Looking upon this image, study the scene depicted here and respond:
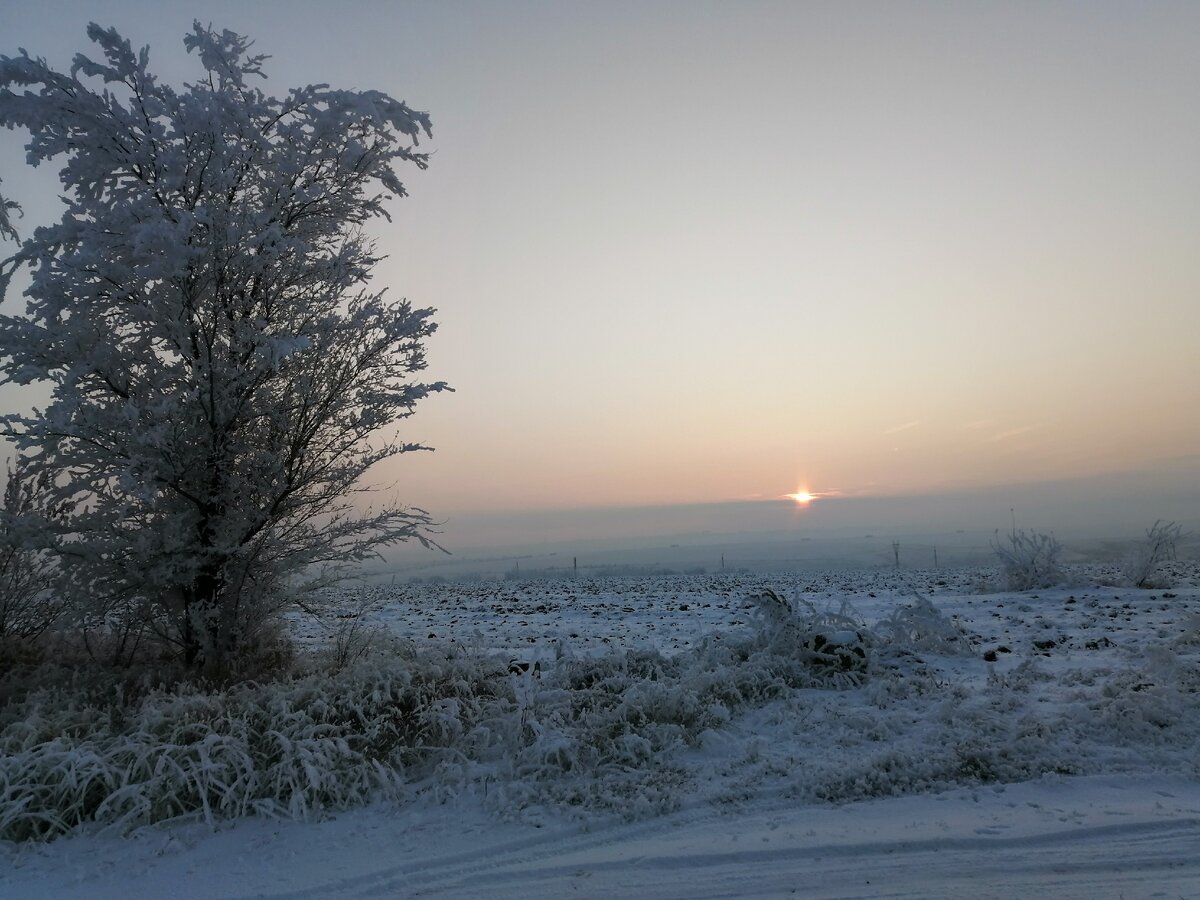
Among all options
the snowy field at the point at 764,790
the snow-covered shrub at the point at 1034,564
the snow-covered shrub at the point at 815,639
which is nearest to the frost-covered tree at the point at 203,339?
the snowy field at the point at 764,790

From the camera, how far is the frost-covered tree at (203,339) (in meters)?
6.47

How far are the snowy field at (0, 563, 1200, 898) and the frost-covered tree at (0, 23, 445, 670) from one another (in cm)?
140

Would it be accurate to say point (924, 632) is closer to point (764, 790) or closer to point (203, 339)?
point (764, 790)

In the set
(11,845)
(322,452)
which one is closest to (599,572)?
(322,452)

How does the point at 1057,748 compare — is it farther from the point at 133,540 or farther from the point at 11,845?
the point at 133,540

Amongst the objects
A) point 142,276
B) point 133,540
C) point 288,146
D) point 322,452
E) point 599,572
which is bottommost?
point 599,572

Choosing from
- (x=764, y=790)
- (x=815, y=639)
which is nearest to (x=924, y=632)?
(x=815, y=639)

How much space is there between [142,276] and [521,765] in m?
5.60

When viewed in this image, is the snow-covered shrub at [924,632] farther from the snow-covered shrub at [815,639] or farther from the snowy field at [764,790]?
the snow-covered shrub at [815,639]

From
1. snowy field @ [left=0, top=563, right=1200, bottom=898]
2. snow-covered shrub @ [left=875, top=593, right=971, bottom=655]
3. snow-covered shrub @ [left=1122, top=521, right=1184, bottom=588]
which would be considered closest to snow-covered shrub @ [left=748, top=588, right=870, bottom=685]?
snowy field @ [left=0, top=563, right=1200, bottom=898]

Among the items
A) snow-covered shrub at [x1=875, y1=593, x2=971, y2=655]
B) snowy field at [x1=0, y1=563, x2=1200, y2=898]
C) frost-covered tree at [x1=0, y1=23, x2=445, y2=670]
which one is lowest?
snowy field at [x1=0, y1=563, x2=1200, y2=898]

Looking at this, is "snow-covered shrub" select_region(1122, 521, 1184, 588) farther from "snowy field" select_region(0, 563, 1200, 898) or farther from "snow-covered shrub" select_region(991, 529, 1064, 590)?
"snowy field" select_region(0, 563, 1200, 898)

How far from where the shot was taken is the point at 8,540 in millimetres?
6617

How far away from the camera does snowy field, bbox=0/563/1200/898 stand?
3.83m
